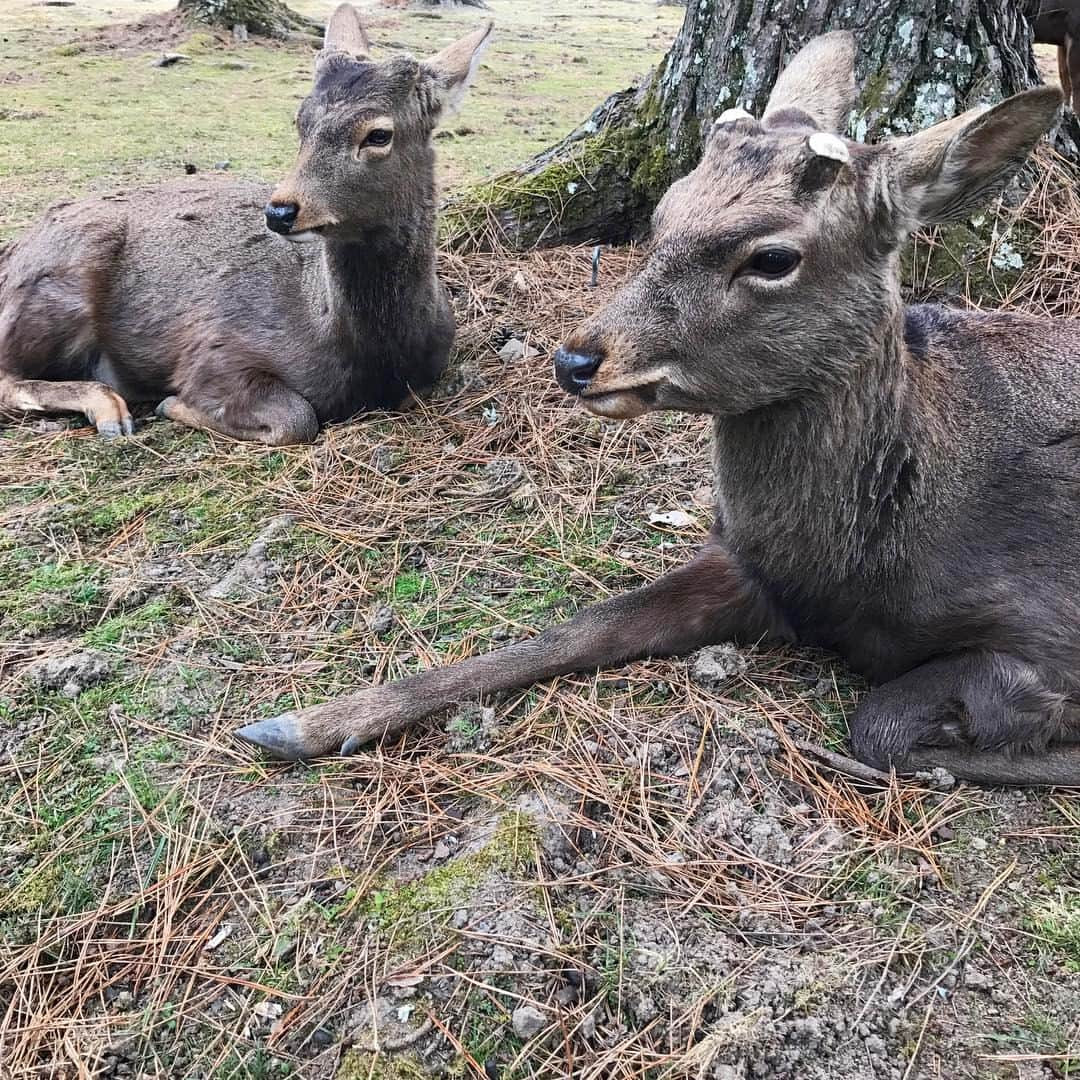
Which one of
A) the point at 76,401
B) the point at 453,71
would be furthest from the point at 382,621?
the point at 453,71

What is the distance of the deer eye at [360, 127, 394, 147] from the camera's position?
4.93 m

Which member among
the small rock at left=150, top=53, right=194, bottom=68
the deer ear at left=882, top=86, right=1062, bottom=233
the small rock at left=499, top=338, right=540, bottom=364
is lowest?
the small rock at left=499, top=338, right=540, bottom=364

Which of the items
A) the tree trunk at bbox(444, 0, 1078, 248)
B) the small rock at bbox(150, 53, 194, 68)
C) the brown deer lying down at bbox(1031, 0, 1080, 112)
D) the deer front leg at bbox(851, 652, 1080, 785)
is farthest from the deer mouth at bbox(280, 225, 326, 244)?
the small rock at bbox(150, 53, 194, 68)

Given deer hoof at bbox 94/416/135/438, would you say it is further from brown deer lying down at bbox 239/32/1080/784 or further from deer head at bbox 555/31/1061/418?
deer head at bbox 555/31/1061/418

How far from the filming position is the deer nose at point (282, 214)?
474 centimetres

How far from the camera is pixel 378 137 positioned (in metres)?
4.98

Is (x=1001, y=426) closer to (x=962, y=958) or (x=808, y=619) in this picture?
(x=808, y=619)

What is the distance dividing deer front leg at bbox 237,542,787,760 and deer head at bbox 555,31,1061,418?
2.80 ft

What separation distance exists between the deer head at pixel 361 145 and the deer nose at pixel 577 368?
2.49 meters

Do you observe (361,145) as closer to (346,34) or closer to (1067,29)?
(346,34)

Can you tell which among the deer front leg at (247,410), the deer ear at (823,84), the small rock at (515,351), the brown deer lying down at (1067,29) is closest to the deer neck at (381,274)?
the deer front leg at (247,410)

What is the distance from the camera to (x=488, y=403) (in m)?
5.39

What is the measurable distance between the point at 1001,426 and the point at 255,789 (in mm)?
2881

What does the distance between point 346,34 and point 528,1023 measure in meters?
5.63
